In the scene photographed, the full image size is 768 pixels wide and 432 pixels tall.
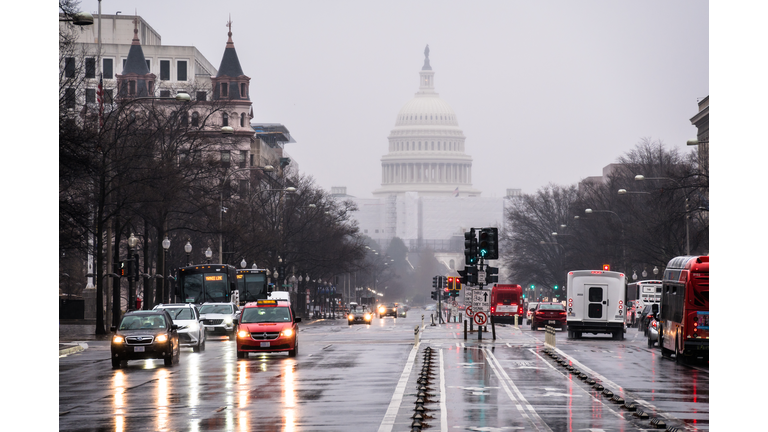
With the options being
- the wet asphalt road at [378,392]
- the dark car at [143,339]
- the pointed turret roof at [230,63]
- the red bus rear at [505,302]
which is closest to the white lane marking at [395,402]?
the wet asphalt road at [378,392]

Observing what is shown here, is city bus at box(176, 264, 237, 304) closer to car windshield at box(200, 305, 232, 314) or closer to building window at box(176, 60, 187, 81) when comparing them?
car windshield at box(200, 305, 232, 314)

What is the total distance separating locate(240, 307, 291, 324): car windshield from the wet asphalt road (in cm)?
116

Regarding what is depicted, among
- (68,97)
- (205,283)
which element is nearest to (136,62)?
(205,283)

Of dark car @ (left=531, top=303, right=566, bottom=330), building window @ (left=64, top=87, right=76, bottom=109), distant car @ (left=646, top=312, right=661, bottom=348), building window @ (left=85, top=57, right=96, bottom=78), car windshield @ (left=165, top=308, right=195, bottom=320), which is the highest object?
building window @ (left=85, top=57, right=96, bottom=78)

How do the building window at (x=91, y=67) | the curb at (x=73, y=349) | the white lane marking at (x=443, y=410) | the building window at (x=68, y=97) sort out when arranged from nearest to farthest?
the white lane marking at (x=443, y=410), the building window at (x=68, y=97), the curb at (x=73, y=349), the building window at (x=91, y=67)

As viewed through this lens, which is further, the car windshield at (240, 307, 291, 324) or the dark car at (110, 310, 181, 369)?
the car windshield at (240, 307, 291, 324)

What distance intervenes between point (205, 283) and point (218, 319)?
39.6ft

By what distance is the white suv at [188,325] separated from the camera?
4228cm

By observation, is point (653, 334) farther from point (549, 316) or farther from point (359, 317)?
point (359, 317)

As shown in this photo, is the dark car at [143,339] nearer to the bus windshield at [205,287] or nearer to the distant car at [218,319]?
the distant car at [218,319]

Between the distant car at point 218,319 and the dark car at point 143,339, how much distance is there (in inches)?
809

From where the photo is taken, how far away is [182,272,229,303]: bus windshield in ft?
220

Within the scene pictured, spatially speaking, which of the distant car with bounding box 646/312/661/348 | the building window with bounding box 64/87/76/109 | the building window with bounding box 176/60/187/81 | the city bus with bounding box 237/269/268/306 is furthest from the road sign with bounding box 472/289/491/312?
the building window with bounding box 176/60/187/81

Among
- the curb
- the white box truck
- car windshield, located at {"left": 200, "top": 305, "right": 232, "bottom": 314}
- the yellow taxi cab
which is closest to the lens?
the yellow taxi cab
